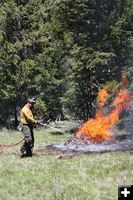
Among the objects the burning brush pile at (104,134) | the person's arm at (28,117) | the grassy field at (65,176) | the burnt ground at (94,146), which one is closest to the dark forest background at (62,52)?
the burning brush pile at (104,134)

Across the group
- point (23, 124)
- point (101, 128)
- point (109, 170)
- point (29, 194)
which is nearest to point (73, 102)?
point (101, 128)

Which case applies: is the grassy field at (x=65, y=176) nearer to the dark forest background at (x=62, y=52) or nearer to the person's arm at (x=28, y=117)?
the person's arm at (x=28, y=117)

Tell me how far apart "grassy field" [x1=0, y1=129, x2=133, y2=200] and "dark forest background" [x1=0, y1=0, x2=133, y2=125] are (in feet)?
44.0

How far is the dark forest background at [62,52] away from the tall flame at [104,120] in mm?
798

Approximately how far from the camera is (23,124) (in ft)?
59.7

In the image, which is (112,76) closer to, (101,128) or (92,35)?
(92,35)

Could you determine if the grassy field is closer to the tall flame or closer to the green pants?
the green pants

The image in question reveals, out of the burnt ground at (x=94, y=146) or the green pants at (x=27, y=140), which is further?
the burnt ground at (x=94, y=146)

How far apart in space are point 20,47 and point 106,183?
27.7 m

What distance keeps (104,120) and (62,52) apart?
39.6 feet

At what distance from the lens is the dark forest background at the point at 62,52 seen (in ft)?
100

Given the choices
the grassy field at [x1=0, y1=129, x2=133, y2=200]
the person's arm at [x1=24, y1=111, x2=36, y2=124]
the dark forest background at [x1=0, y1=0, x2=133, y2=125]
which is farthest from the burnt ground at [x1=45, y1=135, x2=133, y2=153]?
the dark forest background at [x1=0, y1=0, x2=133, y2=125]

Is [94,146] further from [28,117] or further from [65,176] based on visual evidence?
[65,176]

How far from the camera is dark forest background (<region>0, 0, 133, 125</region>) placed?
30484 millimetres
